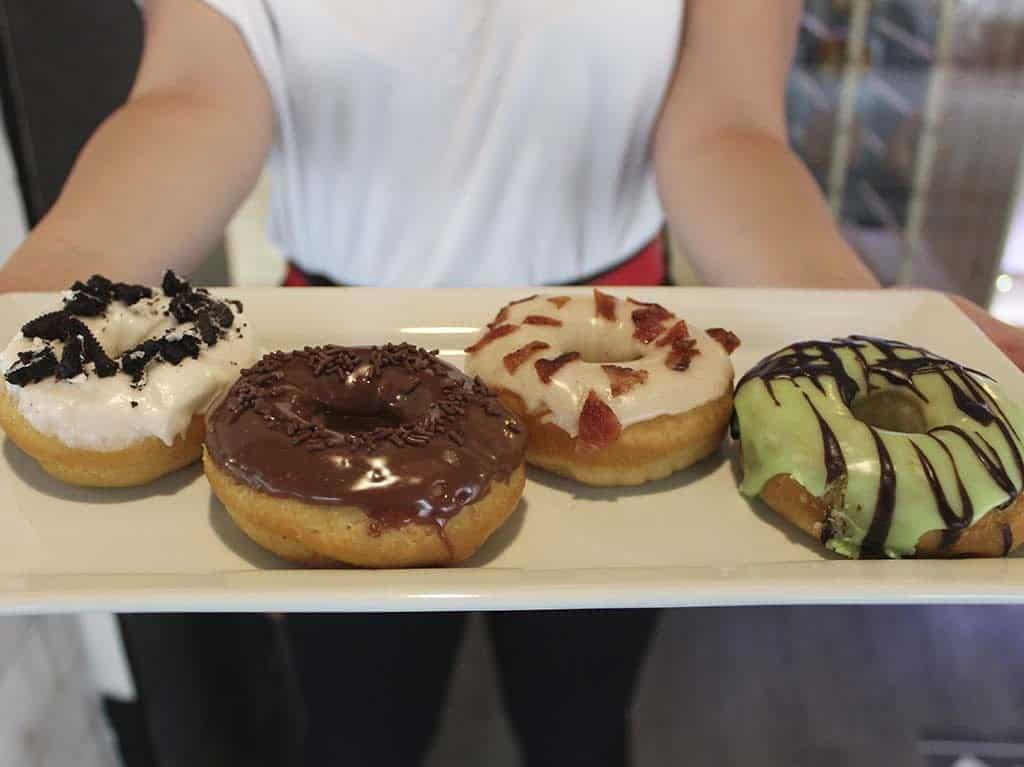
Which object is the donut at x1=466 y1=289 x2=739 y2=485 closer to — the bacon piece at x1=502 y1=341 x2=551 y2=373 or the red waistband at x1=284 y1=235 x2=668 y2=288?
the bacon piece at x1=502 y1=341 x2=551 y2=373

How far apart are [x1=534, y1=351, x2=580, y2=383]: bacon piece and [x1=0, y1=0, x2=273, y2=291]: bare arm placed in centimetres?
78

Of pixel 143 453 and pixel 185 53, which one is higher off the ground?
pixel 185 53

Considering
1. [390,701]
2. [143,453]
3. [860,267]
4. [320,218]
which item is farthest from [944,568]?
[320,218]

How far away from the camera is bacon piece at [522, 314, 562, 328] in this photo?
1.45m

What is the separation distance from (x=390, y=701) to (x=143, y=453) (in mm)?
978

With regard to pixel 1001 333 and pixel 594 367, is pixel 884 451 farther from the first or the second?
pixel 1001 333

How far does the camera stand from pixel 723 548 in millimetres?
1247

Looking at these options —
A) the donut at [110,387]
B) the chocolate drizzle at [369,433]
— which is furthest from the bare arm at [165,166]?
the chocolate drizzle at [369,433]

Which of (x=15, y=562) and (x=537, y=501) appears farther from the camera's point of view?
(x=537, y=501)

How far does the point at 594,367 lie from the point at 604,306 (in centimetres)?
18

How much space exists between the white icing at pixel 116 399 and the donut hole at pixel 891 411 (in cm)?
92

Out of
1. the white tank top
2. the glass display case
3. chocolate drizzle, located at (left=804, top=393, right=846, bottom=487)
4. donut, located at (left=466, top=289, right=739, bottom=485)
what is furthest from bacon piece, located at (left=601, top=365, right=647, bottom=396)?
the glass display case

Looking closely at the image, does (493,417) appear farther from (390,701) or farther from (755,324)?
(390,701)

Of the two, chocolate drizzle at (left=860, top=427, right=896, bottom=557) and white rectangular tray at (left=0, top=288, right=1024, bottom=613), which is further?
chocolate drizzle at (left=860, top=427, right=896, bottom=557)
